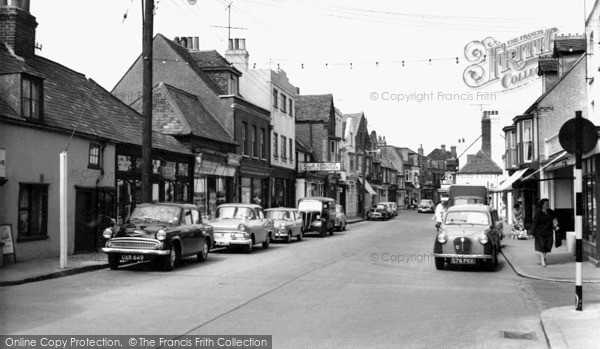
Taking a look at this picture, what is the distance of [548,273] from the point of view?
15.5 meters

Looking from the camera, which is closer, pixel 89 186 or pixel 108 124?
pixel 89 186

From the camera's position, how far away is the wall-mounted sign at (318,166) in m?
45.6

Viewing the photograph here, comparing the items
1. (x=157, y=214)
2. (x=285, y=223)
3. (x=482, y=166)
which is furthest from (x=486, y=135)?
(x=157, y=214)

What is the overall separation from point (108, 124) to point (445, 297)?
1477 centimetres

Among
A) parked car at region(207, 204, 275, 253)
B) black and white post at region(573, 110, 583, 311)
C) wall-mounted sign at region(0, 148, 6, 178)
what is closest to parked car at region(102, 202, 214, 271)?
parked car at region(207, 204, 275, 253)

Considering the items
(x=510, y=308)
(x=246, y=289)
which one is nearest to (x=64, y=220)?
(x=246, y=289)

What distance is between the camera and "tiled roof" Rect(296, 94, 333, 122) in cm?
5591

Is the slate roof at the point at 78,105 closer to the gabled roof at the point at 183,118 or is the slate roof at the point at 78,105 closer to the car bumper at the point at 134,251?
the gabled roof at the point at 183,118

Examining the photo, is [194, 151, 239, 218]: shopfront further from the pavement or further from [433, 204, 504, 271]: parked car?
[433, 204, 504, 271]: parked car

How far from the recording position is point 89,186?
1980 cm

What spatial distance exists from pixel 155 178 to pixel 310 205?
10678 millimetres

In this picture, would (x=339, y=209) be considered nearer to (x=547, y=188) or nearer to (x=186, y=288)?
(x=547, y=188)

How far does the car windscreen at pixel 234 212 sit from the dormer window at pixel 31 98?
7.41m

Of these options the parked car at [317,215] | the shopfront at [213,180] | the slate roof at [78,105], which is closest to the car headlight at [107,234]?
the slate roof at [78,105]
